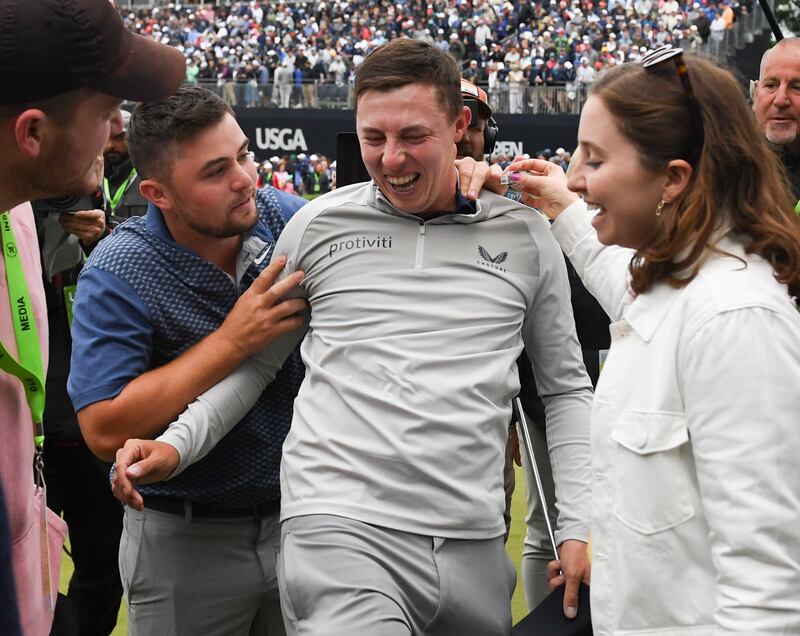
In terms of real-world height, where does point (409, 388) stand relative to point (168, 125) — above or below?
below

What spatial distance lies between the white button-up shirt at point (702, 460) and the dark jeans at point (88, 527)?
→ 283cm

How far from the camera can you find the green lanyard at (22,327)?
190cm

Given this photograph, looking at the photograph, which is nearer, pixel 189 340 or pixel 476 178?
pixel 476 178

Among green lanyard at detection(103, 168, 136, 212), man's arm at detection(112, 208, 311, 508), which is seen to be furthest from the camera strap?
green lanyard at detection(103, 168, 136, 212)

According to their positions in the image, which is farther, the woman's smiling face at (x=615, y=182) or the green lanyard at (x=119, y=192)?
the green lanyard at (x=119, y=192)

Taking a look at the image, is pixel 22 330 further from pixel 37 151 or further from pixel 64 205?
pixel 64 205

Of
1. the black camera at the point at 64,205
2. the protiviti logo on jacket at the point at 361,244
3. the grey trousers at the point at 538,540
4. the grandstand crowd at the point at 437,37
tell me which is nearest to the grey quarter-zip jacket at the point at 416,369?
the protiviti logo on jacket at the point at 361,244

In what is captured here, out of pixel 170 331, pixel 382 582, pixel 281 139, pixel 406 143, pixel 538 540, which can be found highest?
pixel 406 143

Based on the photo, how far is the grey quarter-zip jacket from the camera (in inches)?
94.6

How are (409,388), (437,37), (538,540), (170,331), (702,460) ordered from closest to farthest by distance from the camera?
(702,460) < (409,388) < (170,331) < (538,540) < (437,37)

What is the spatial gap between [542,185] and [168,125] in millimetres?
988

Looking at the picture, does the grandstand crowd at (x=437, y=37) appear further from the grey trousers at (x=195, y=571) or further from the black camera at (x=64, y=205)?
the grey trousers at (x=195, y=571)

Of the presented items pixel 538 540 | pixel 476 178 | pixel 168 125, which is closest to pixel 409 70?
pixel 476 178

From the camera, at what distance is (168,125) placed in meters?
2.90
